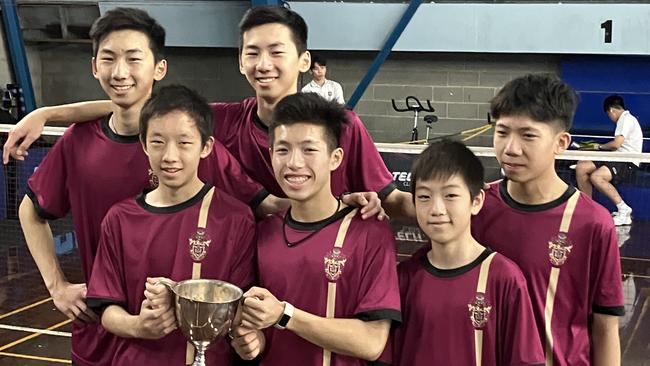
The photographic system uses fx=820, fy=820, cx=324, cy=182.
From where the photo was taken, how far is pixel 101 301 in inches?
94.0

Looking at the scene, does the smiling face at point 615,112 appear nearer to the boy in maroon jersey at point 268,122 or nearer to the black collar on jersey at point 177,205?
the boy in maroon jersey at point 268,122

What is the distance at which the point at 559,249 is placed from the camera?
2.37m

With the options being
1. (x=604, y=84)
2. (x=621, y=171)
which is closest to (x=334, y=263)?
(x=621, y=171)

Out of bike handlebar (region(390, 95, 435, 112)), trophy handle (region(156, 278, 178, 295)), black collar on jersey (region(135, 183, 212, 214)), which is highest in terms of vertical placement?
bike handlebar (region(390, 95, 435, 112))

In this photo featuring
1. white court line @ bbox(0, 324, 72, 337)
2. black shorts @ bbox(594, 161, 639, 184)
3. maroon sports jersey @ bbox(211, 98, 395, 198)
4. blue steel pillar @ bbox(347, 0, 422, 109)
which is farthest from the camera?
blue steel pillar @ bbox(347, 0, 422, 109)

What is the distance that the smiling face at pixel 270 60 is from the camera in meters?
2.65

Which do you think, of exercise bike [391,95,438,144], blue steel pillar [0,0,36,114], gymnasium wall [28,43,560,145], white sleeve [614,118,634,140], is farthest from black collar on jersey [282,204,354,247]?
blue steel pillar [0,0,36,114]

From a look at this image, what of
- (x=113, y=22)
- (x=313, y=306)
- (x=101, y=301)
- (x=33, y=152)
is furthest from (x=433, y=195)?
(x=33, y=152)

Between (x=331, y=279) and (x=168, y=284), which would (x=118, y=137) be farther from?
(x=331, y=279)

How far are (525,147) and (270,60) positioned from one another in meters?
0.87

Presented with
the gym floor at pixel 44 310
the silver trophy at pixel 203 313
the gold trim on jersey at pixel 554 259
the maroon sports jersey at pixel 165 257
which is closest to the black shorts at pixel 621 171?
the gym floor at pixel 44 310

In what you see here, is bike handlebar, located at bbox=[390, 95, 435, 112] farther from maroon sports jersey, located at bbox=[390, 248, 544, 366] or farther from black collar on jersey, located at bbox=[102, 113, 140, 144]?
maroon sports jersey, located at bbox=[390, 248, 544, 366]

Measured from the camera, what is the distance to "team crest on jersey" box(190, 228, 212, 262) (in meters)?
2.38

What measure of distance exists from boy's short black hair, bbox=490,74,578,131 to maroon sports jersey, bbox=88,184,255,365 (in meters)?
0.82
